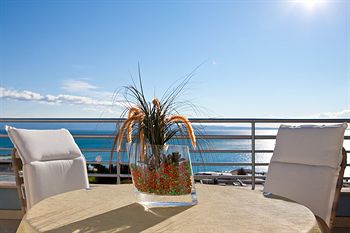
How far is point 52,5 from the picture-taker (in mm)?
10336

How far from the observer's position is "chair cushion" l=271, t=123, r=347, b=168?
2.01 metres

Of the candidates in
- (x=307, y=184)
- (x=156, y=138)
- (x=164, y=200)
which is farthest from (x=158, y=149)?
(x=307, y=184)

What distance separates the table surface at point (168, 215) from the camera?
4.00 ft

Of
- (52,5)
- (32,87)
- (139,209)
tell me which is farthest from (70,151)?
(32,87)

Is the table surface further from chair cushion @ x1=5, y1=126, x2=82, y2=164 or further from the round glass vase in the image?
chair cushion @ x1=5, y1=126, x2=82, y2=164

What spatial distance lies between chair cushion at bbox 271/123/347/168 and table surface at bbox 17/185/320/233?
513 millimetres

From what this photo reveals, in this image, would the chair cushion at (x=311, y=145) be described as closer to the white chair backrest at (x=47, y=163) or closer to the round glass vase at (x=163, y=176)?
the round glass vase at (x=163, y=176)

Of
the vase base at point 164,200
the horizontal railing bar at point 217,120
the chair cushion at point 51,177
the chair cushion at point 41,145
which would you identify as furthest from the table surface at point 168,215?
the horizontal railing bar at point 217,120

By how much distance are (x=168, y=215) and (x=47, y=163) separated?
1032mm

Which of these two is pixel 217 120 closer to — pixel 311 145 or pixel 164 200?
pixel 311 145

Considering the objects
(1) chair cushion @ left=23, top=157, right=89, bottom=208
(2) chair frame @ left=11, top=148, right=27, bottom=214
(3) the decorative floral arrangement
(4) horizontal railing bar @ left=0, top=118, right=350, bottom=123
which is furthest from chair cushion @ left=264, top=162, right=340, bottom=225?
(4) horizontal railing bar @ left=0, top=118, right=350, bottom=123

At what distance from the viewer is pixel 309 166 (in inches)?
82.6

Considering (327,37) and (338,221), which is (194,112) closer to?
(338,221)

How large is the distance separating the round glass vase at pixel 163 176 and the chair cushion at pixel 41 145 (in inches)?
31.0
